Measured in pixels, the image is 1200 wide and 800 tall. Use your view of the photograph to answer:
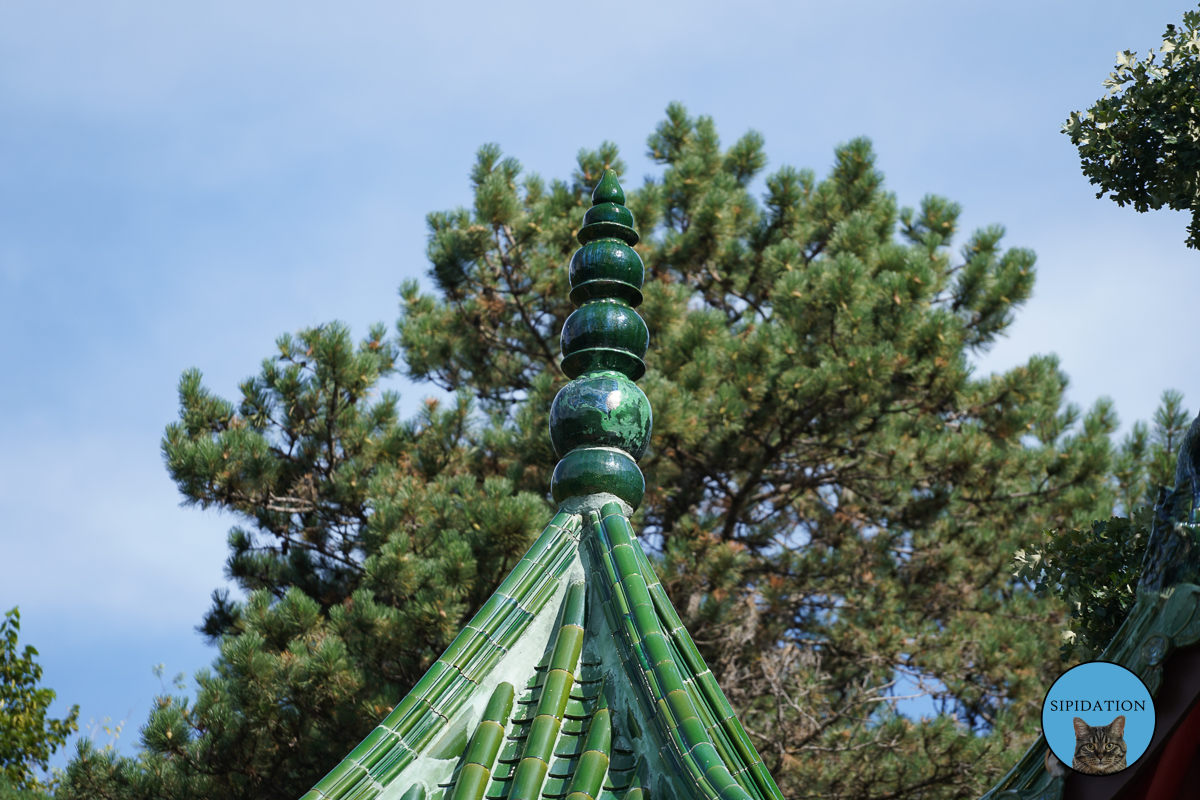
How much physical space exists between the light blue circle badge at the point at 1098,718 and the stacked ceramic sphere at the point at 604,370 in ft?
3.60

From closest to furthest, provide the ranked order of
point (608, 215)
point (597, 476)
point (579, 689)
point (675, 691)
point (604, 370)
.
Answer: point (675, 691)
point (579, 689)
point (597, 476)
point (604, 370)
point (608, 215)

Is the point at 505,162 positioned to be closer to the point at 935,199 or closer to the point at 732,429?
the point at 732,429

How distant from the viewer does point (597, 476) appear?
7.32 feet

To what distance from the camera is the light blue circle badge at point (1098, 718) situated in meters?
1.16

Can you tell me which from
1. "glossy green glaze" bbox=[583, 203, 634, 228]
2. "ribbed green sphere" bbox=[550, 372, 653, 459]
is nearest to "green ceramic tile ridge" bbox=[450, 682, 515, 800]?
"ribbed green sphere" bbox=[550, 372, 653, 459]

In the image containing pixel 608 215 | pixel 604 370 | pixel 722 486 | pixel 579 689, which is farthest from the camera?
pixel 722 486

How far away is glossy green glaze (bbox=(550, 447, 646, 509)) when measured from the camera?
7.32ft

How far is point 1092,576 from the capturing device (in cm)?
213

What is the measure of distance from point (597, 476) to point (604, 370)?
29cm

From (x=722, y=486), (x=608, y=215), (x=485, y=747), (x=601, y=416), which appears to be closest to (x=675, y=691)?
(x=485, y=747)

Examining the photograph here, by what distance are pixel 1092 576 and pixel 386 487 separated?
5.17m

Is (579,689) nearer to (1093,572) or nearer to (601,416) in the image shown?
(601,416)

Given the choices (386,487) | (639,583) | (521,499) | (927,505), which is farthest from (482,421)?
(639,583)

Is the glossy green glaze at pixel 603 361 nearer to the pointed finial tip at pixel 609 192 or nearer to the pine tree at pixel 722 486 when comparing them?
the pointed finial tip at pixel 609 192
